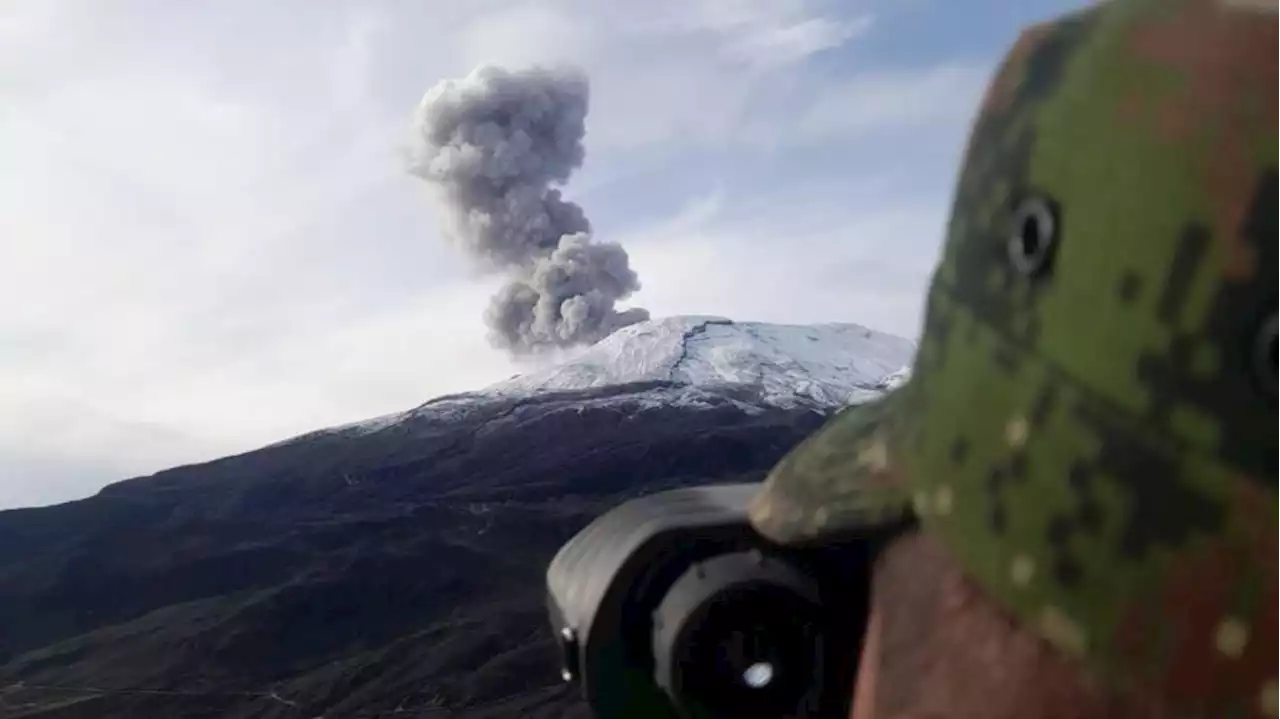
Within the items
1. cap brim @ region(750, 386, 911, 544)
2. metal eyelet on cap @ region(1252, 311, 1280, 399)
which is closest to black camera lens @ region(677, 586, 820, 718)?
cap brim @ region(750, 386, 911, 544)

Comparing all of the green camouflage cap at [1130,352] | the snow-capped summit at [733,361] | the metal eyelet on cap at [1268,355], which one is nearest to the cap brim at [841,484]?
the green camouflage cap at [1130,352]

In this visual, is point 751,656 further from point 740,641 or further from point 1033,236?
point 1033,236

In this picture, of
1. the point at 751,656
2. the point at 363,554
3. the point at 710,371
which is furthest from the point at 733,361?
the point at 751,656

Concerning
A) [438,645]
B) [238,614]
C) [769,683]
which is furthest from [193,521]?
[769,683]

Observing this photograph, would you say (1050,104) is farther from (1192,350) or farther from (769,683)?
(769,683)

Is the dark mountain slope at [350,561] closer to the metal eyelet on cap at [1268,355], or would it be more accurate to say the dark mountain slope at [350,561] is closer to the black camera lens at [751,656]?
the black camera lens at [751,656]
